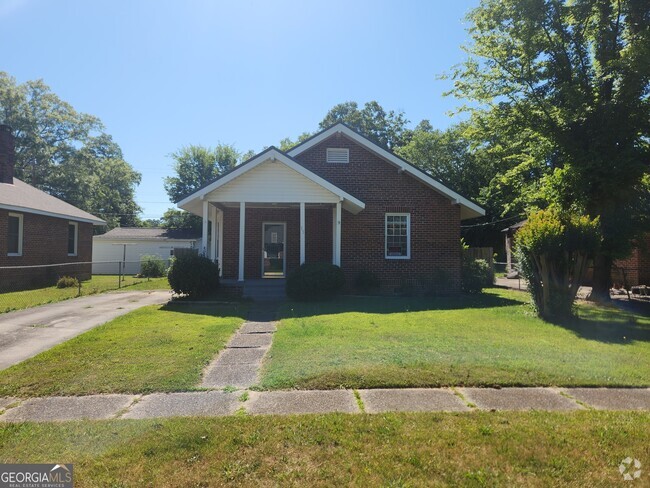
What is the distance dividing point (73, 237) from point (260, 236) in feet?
43.6

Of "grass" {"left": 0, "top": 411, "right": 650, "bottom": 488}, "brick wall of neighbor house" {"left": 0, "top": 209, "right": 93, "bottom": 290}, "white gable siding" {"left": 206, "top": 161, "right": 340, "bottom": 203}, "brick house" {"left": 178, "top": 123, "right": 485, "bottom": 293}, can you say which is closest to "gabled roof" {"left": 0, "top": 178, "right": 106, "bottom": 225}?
"brick wall of neighbor house" {"left": 0, "top": 209, "right": 93, "bottom": 290}

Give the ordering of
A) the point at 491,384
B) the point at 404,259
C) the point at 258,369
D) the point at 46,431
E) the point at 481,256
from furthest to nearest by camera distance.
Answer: the point at 481,256 < the point at 404,259 < the point at 258,369 < the point at 491,384 < the point at 46,431

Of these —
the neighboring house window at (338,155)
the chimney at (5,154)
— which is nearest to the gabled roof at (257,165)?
the neighboring house window at (338,155)

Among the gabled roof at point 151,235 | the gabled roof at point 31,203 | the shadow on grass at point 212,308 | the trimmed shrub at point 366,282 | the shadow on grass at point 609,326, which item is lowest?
the shadow on grass at point 609,326

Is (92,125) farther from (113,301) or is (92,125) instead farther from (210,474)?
(210,474)

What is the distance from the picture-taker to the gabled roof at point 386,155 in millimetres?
15859

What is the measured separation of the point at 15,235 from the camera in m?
18.8

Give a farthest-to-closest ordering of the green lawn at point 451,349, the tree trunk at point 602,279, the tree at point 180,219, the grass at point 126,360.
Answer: the tree at point 180,219 < the tree trunk at point 602,279 < the green lawn at point 451,349 < the grass at point 126,360

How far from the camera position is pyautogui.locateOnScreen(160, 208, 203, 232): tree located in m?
42.0

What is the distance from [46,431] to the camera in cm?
399

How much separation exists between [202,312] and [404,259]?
805 centimetres

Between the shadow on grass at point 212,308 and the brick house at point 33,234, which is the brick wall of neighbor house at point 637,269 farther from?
the brick house at point 33,234

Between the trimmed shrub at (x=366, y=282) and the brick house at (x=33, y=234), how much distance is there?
37.8ft

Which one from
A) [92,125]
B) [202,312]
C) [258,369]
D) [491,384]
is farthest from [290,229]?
[92,125]
